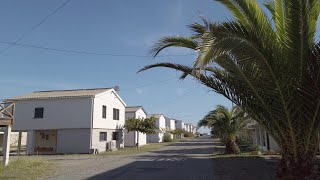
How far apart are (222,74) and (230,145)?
781 inches

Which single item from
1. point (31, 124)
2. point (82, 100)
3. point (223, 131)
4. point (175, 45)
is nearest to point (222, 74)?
point (175, 45)

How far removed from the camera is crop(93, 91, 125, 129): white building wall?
35.0 meters

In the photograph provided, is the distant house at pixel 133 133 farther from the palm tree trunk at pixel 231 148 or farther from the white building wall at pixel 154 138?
the palm tree trunk at pixel 231 148

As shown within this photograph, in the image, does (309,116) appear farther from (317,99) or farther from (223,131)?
(223,131)

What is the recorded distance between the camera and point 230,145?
2716 cm

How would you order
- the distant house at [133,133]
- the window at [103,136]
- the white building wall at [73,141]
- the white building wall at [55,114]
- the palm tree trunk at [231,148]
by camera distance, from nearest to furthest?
the palm tree trunk at [231,148] → the white building wall at [73,141] → the white building wall at [55,114] → the window at [103,136] → the distant house at [133,133]

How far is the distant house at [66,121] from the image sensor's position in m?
33.8

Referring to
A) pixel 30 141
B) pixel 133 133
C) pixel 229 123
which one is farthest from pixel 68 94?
pixel 229 123

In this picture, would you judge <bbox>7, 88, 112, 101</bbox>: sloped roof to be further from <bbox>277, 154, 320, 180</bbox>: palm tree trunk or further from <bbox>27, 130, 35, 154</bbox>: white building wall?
<bbox>277, 154, 320, 180</bbox>: palm tree trunk

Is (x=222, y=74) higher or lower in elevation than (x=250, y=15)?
lower

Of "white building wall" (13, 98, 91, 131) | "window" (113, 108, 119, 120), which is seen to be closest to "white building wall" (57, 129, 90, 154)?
"white building wall" (13, 98, 91, 131)

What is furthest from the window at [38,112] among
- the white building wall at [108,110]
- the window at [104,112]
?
the window at [104,112]

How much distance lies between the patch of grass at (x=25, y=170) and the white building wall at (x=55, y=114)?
14504 mm

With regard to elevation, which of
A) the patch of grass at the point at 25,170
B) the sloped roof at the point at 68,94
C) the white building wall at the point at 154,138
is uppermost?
the sloped roof at the point at 68,94
